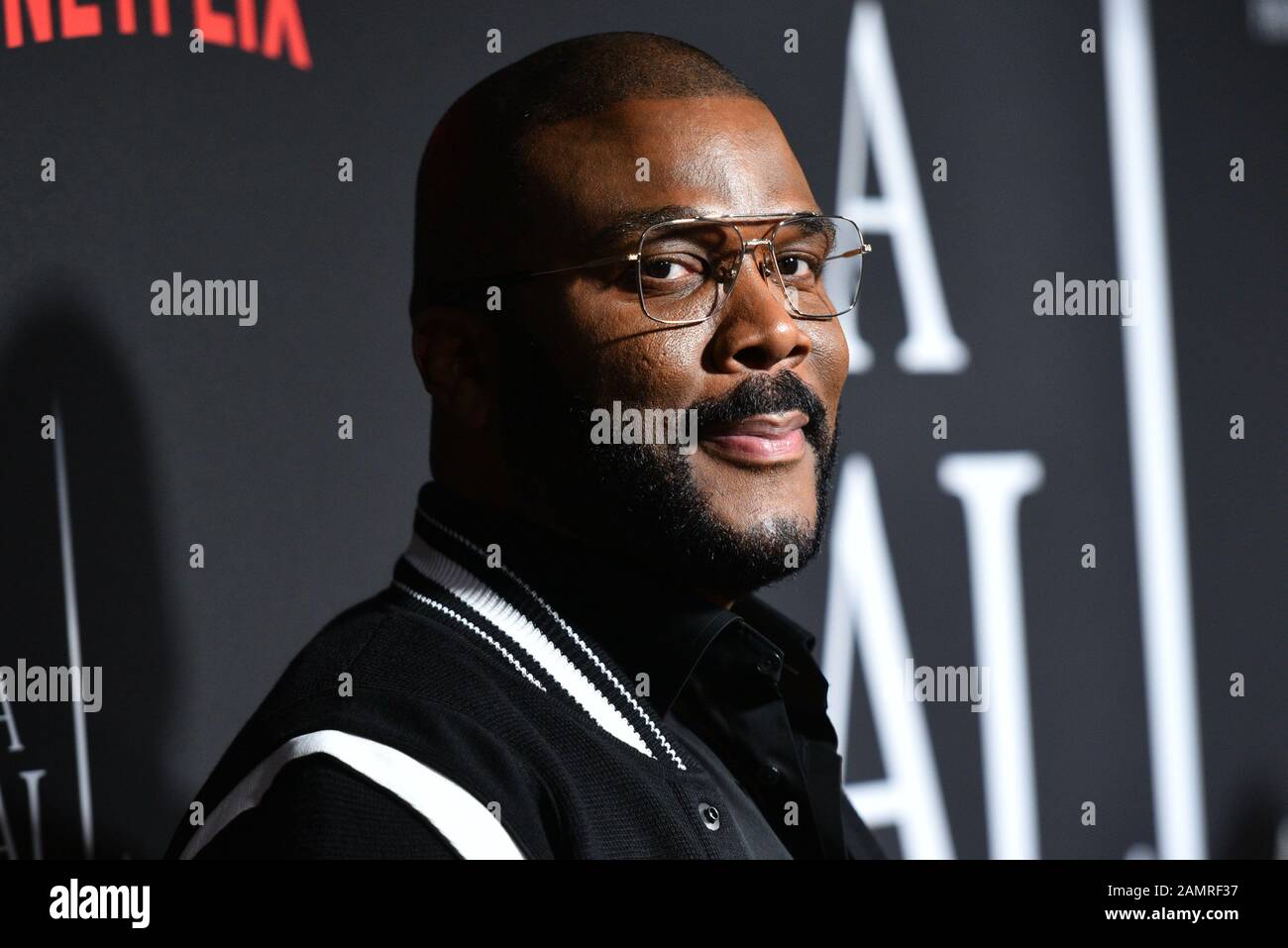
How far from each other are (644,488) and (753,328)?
163 mm

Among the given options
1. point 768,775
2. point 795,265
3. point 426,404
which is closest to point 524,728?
point 768,775

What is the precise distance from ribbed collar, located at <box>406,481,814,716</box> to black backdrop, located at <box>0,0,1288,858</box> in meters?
0.52

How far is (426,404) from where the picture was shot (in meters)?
1.59

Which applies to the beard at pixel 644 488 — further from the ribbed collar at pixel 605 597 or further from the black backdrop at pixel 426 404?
the black backdrop at pixel 426 404

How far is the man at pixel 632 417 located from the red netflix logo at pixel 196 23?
0.46 meters

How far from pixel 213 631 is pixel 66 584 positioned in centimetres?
17

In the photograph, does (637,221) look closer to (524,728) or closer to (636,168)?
(636,168)

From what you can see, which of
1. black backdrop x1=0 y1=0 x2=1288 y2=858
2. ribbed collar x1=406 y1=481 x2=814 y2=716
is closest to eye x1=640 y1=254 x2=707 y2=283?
ribbed collar x1=406 y1=481 x2=814 y2=716

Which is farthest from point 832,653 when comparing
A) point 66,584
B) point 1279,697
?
point 66,584

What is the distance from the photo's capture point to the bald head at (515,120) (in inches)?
44.1

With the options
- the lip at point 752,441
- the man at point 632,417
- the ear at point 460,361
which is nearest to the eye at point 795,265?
the man at point 632,417

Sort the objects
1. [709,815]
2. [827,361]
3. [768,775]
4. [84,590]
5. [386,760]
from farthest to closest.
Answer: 1. [84,590]
2. [827,361]
3. [768,775]
4. [709,815]
5. [386,760]

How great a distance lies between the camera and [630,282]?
3.64 feet

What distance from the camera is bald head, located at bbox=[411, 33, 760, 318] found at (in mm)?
1120
